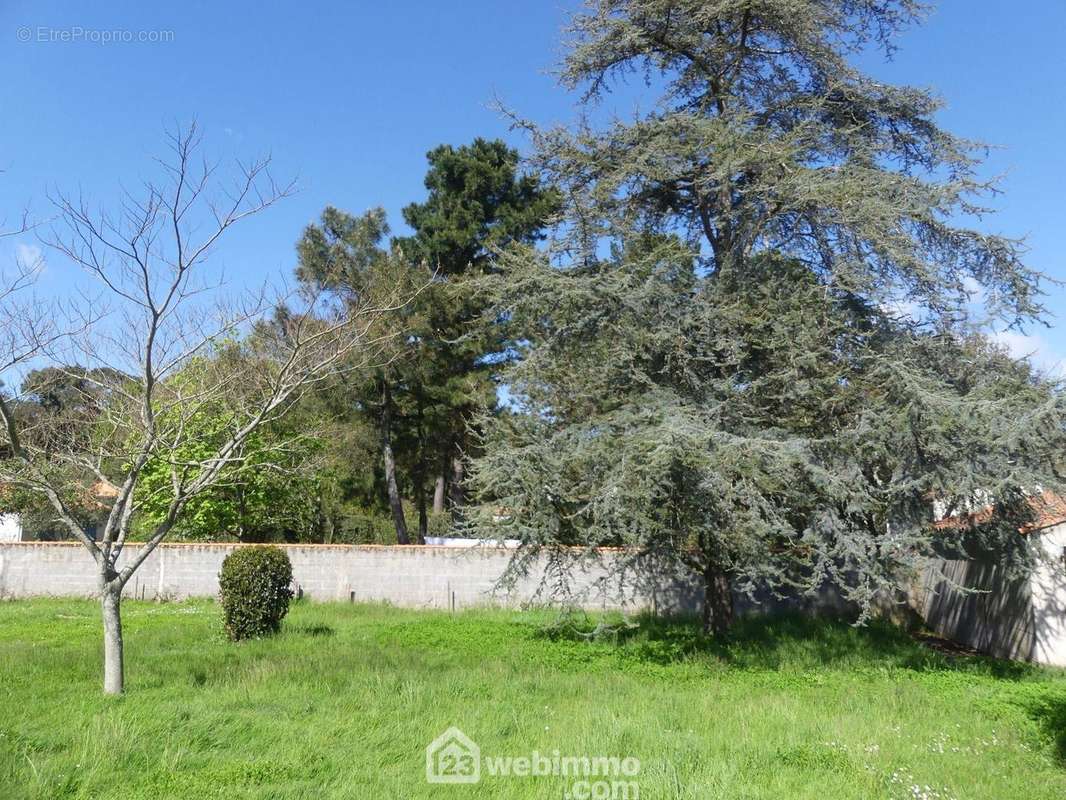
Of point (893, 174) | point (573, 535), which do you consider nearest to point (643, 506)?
point (573, 535)

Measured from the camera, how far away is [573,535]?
1100cm

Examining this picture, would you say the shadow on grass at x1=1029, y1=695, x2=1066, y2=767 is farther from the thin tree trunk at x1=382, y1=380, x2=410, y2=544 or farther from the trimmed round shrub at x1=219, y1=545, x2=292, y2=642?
the thin tree trunk at x1=382, y1=380, x2=410, y2=544

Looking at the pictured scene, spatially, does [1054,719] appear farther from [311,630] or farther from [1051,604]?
[311,630]

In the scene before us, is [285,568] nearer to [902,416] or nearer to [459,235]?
[902,416]

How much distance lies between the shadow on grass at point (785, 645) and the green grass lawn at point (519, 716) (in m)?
0.07

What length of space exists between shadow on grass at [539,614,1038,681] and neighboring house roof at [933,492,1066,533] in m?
1.93

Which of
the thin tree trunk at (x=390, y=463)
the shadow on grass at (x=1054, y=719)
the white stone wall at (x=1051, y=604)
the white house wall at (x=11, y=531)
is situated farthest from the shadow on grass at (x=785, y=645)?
the white house wall at (x=11, y=531)

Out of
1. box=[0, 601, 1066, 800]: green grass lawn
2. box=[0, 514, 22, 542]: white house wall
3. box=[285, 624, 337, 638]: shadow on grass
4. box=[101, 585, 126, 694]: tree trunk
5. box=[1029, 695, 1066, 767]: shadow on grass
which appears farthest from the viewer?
box=[0, 514, 22, 542]: white house wall

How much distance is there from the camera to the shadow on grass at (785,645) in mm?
10570

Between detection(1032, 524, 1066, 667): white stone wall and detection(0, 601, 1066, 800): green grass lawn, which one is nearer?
detection(0, 601, 1066, 800): green grass lawn

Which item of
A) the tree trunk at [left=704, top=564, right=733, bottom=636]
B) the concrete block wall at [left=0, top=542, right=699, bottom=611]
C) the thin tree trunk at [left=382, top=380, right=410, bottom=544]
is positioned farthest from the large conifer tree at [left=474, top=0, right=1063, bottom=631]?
the thin tree trunk at [left=382, top=380, right=410, bottom=544]

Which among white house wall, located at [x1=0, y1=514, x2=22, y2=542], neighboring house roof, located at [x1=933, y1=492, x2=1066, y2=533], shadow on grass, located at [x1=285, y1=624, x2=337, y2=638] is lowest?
white house wall, located at [x1=0, y1=514, x2=22, y2=542]

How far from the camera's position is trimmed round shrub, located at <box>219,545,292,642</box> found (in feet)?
38.2

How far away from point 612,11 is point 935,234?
6154mm
